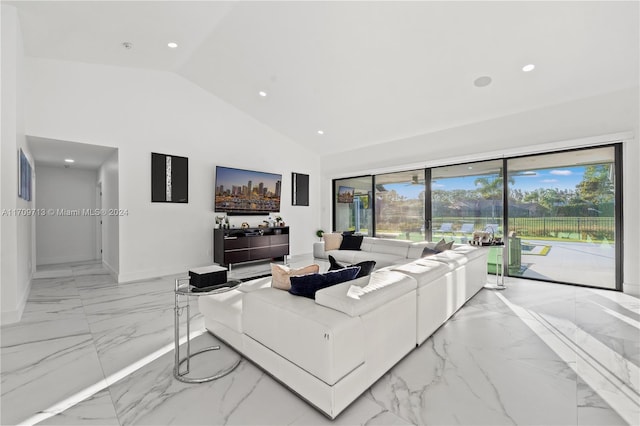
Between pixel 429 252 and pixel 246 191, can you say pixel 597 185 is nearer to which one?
pixel 429 252

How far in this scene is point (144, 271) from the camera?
5.14m

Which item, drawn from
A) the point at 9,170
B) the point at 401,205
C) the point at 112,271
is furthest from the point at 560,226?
the point at 112,271

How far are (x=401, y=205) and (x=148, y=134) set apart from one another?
17.9 feet

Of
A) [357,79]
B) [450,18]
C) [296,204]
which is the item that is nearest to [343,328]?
[450,18]

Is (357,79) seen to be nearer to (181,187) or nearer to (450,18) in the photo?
(450,18)

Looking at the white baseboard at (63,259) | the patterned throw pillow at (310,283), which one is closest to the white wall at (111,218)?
the white baseboard at (63,259)

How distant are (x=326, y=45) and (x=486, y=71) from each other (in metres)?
2.23

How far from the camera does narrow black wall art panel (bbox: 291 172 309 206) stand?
7.68 m

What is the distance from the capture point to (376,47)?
12.8 feet

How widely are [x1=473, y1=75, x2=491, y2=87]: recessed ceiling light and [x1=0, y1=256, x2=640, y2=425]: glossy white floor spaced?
3.14 metres

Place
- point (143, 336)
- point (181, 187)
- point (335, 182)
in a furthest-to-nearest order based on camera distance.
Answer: point (335, 182)
point (181, 187)
point (143, 336)

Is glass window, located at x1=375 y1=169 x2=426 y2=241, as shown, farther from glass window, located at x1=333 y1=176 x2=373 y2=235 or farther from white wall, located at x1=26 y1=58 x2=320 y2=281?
white wall, located at x1=26 y1=58 x2=320 y2=281

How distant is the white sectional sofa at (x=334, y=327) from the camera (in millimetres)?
1651

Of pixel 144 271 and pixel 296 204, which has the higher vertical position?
pixel 296 204
